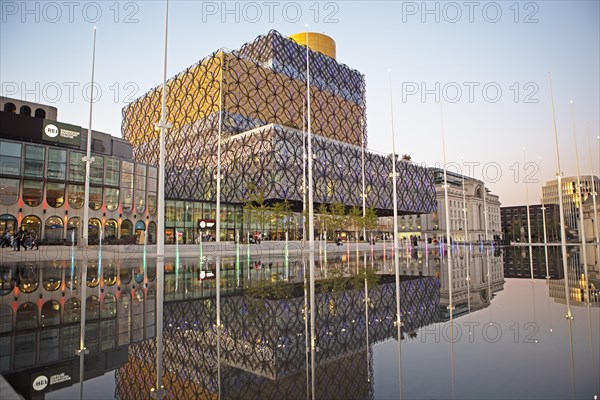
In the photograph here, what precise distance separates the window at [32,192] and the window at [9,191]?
786mm

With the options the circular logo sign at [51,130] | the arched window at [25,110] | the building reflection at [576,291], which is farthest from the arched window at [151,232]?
the building reflection at [576,291]

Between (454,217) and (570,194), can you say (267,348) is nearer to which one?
(454,217)

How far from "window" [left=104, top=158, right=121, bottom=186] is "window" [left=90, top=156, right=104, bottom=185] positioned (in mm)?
761

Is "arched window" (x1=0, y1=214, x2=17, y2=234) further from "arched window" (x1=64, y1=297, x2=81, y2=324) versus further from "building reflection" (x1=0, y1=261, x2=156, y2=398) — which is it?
"arched window" (x1=64, y1=297, x2=81, y2=324)

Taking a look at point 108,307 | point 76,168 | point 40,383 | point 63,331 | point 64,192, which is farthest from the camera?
point 76,168

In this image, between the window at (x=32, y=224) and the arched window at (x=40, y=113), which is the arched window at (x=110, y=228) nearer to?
the window at (x=32, y=224)

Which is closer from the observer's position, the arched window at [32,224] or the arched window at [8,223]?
the arched window at [8,223]

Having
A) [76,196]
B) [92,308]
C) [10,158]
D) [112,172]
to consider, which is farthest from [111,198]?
[92,308]

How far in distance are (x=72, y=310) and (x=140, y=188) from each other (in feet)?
184

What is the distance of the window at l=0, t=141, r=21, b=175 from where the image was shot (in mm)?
45966

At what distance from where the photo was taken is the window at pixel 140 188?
200 feet

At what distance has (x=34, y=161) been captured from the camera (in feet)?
159

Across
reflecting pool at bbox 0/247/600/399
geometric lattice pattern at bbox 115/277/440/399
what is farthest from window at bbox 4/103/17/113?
geometric lattice pattern at bbox 115/277/440/399

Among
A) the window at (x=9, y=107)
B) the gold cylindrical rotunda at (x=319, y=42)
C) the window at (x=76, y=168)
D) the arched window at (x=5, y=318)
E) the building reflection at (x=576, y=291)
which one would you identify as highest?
the gold cylindrical rotunda at (x=319, y=42)
